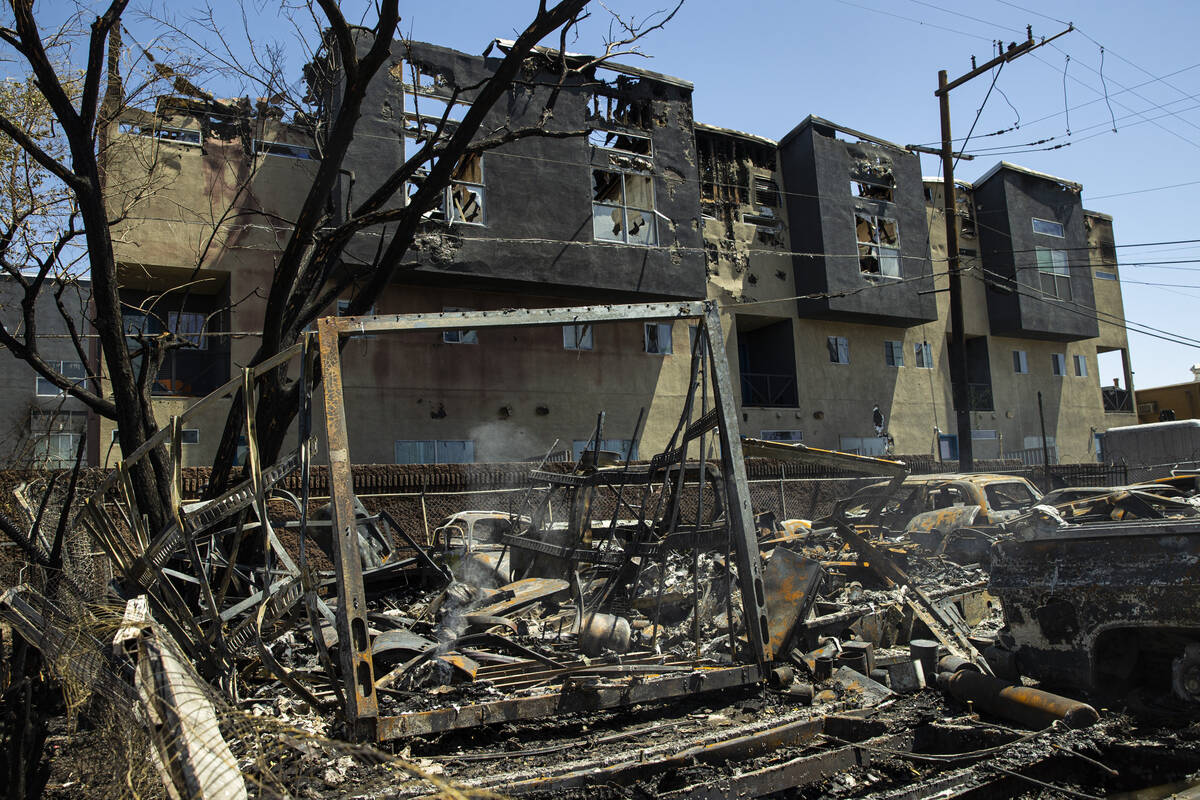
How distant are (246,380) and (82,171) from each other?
15.5 feet

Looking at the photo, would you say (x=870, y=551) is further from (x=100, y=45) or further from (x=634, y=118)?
(x=634, y=118)

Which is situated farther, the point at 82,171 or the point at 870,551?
the point at 870,551

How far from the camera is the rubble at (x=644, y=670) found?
145 inches

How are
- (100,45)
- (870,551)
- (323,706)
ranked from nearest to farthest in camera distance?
(323,706) → (100,45) → (870,551)

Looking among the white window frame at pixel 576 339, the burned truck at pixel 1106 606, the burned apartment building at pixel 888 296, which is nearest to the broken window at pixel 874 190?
the burned apartment building at pixel 888 296

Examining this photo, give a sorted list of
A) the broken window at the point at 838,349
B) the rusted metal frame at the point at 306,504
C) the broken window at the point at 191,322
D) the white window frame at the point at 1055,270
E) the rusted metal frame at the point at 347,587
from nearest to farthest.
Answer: the rusted metal frame at the point at 347,587, the rusted metal frame at the point at 306,504, the broken window at the point at 191,322, the broken window at the point at 838,349, the white window frame at the point at 1055,270

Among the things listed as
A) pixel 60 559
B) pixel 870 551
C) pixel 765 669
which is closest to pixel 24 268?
pixel 60 559

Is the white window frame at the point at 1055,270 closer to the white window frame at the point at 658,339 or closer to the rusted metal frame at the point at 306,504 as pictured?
the white window frame at the point at 658,339

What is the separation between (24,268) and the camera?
9.84 m

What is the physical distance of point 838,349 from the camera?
77.4 ft

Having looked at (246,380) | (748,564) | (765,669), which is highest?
(246,380)

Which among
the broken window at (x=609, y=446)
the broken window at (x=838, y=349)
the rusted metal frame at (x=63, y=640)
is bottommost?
the rusted metal frame at (x=63, y=640)

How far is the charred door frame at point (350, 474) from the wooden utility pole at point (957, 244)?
1505 centimetres

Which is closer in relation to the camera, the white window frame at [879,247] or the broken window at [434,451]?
the broken window at [434,451]
